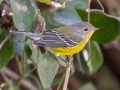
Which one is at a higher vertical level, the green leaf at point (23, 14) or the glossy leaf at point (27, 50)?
the green leaf at point (23, 14)

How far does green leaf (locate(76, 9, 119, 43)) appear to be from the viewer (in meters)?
2.14

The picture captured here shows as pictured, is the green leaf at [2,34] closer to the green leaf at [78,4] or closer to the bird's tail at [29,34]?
the bird's tail at [29,34]

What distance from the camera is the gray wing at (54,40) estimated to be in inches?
74.6

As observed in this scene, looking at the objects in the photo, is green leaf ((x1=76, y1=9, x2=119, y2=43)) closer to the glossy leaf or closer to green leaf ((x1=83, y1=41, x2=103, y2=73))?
green leaf ((x1=83, y1=41, x2=103, y2=73))

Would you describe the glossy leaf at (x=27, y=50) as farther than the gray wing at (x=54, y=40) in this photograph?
No

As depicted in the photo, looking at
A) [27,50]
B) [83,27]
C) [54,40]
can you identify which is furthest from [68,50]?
[27,50]

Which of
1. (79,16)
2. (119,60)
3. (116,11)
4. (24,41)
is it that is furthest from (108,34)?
(119,60)

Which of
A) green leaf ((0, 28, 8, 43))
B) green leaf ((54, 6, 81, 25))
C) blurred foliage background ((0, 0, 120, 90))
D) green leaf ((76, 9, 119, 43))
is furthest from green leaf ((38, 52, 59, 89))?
green leaf ((76, 9, 119, 43))

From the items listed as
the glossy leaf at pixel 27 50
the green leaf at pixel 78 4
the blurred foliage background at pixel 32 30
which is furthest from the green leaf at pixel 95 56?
the glossy leaf at pixel 27 50

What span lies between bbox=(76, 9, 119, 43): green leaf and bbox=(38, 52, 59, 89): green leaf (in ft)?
1.56

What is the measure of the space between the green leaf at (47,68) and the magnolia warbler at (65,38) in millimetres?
64

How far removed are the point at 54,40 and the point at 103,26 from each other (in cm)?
33

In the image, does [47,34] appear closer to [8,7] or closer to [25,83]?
[8,7]

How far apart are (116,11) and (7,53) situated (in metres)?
1.59
